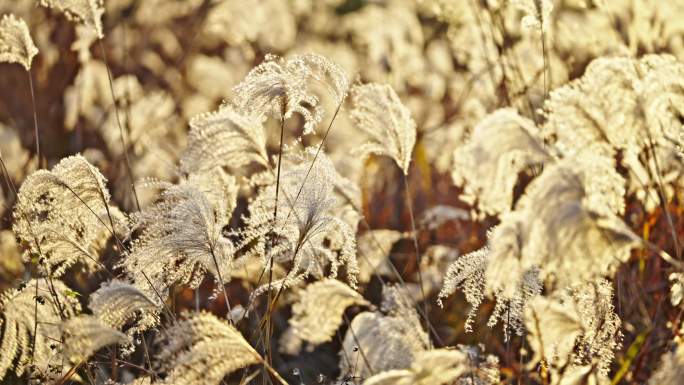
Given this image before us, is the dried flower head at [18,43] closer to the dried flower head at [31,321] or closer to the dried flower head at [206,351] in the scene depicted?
the dried flower head at [31,321]

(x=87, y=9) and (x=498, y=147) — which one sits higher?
(x=87, y=9)

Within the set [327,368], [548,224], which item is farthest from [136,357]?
[548,224]

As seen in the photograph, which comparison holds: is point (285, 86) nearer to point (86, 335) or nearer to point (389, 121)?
point (389, 121)

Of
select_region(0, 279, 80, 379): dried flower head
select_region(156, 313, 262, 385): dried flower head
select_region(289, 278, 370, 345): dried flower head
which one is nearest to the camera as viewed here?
select_region(156, 313, 262, 385): dried flower head

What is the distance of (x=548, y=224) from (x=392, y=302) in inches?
49.2

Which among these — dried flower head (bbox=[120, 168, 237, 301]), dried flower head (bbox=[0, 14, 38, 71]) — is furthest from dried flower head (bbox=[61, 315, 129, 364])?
dried flower head (bbox=[0, 14, 38, 71])

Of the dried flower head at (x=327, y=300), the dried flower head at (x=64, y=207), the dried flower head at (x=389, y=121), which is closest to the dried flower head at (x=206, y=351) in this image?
the dried flower head at (x=327, y=300)

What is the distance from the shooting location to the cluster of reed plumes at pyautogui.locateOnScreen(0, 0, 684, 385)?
1.87 meters

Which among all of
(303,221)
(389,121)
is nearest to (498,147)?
(303,221)

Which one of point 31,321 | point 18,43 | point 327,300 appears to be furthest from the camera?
point 18,43

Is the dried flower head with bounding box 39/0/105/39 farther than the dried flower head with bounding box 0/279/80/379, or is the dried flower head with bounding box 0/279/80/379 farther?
the dried flower head with bounding box 39/0/105/39

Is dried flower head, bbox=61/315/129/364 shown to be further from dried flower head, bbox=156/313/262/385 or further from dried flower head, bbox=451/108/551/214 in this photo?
dried flower head, bbox=451/108/551/214

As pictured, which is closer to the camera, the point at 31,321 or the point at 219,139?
the point at 219,139

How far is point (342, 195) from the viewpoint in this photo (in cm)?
293
